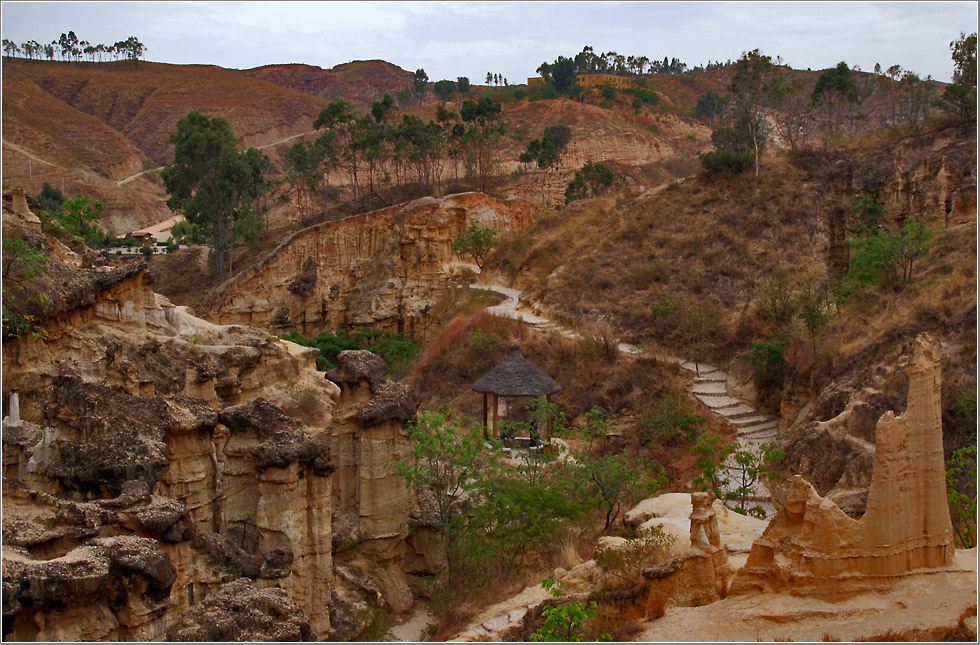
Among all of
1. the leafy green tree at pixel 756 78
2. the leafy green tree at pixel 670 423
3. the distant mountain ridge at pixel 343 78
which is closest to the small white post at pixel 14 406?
the leafy green tree at pixel 670 423

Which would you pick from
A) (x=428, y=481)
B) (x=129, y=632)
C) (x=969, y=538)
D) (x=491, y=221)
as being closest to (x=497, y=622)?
(x=428, y=481)

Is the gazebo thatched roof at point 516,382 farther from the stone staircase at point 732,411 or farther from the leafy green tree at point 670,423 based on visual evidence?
the stone staircase at point 732,411

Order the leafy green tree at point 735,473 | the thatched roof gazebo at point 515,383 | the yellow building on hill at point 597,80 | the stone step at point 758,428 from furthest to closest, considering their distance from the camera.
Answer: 1. the yellow building on hill at point 597,80
2. the stone step at point 758,428
3. the thatched roof gazebo at point 515,383
4. the leafy green tree at point 735,473

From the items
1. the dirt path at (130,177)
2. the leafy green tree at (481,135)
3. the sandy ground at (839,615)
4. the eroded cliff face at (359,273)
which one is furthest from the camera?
the dirt path at (130,177)

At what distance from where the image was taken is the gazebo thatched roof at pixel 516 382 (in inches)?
598

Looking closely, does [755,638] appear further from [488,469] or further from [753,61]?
[753,61]

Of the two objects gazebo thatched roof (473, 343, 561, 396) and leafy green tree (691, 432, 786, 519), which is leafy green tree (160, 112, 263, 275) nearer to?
gazebo thatched roof (473, 343, 561, 396)

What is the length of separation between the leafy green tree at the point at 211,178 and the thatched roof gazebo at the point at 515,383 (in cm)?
2509

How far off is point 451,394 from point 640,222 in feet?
34.6

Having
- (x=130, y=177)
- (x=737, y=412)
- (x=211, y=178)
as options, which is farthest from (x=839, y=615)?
(x=130, y=177)

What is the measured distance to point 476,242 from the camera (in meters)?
33.9

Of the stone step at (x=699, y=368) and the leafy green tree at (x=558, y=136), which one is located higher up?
the leafy green tree at (x=558, y=136)

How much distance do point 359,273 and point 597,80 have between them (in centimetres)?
5378

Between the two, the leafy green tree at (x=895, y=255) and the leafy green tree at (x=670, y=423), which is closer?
the leafy green tree at (x=670, y=423)
